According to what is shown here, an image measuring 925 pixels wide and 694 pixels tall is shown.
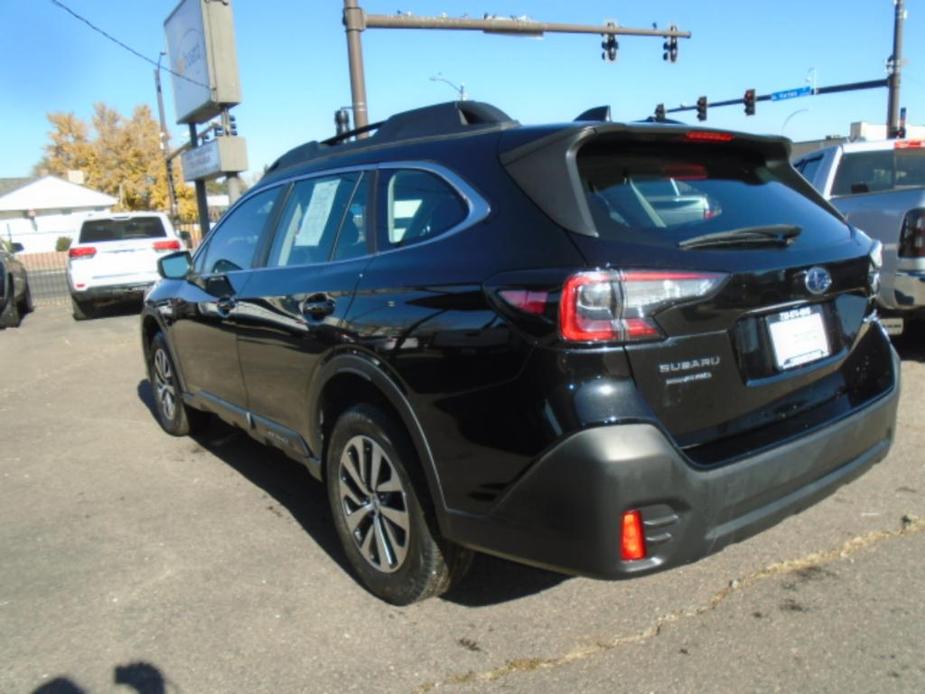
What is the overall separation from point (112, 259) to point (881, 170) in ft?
37.6

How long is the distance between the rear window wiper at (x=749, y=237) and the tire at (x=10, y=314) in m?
13.4

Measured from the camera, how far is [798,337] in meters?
2.69

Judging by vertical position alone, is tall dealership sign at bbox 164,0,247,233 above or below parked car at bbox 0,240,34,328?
above

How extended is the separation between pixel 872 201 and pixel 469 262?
5.17 meters

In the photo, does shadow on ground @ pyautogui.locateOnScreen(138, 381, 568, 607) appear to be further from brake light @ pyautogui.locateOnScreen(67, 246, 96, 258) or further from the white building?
the white building

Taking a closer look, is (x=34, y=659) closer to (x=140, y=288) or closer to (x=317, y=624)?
(x=317, y=624)

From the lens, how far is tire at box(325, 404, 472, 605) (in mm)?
2883

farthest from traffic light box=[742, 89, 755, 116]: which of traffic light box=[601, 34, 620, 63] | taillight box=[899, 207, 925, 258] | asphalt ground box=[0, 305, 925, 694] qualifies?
asphalt ground box=[0, 305, 925, 694]

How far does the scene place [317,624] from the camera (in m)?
3.06

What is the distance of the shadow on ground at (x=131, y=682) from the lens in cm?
271

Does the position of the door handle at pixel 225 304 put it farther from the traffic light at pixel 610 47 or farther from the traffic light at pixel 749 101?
the traffic light at pixel 749 101

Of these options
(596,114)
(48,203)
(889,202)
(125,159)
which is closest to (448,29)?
(889,202)

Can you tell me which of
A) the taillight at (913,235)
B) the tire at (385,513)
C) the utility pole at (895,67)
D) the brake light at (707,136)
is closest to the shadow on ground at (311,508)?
the tire at (385,513)

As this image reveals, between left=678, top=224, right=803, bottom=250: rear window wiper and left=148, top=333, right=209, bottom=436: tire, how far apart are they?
406cm
